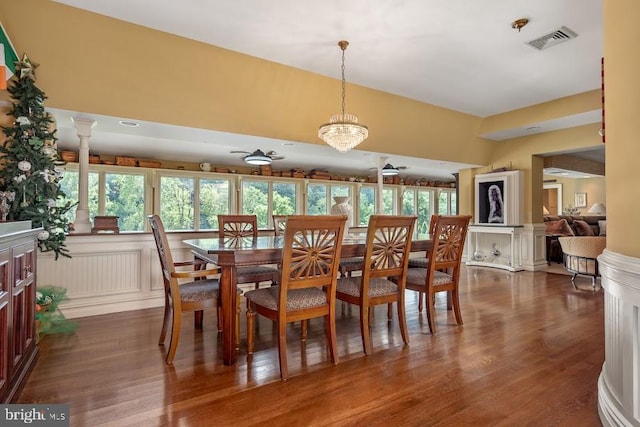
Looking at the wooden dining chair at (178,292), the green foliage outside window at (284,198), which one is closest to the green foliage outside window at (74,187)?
the green foliage outside window at (284,198)

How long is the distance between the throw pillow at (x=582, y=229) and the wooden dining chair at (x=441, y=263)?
6.03 meters

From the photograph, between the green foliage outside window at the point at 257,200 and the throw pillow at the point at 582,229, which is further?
the green foliage outside window at the point at 257,200

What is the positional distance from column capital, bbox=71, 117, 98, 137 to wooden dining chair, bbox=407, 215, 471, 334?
346 centimetres

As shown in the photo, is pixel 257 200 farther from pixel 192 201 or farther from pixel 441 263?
pixel 441 263

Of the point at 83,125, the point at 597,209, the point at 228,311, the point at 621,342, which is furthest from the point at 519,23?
the point at 597,209

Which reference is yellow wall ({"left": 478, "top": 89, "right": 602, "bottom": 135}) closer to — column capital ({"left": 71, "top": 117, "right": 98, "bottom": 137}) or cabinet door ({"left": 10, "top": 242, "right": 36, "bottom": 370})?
column capital ({"left": 71, "top": 117, "right": 98, "bottom": 137})

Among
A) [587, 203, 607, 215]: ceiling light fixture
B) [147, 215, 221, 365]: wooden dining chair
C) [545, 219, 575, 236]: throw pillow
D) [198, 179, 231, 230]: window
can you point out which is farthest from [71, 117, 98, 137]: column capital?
[587, 203, 607, 215]: ceiling light fixture

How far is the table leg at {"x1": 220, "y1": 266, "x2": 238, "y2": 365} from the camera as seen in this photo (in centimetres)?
226

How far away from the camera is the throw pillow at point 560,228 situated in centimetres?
700

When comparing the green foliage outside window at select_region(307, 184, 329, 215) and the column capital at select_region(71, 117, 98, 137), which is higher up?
the column capital at select_region(71, 117, 98, 137)

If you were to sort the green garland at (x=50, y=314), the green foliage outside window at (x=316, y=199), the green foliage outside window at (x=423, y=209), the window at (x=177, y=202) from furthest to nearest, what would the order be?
1. the green foliage outside window at (x=423, y=209)
2. the green foliage outside window at (x=316, y=199)
3. the window at (x=177, y=202)
4. the green garland at (x=50, y=314)

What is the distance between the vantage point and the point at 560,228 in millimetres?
7055

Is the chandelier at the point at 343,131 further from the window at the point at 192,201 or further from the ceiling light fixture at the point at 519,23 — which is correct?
the window at the point at 192,201

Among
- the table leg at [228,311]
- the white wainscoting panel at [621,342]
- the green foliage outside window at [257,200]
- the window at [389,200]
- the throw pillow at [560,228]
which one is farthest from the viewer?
the window at [389,200]
